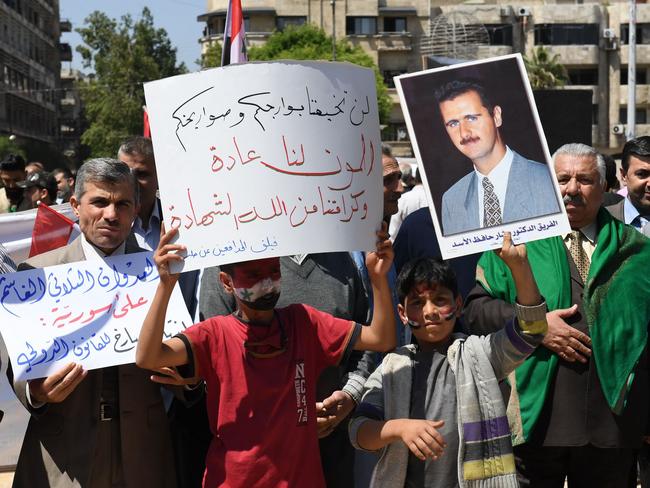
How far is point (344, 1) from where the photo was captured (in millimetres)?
72625

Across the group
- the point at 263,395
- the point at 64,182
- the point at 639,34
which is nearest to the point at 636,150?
the point at 263,395

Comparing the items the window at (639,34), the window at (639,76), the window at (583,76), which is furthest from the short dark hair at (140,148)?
the window at (639,34)

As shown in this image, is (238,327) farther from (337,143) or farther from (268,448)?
(337,143)

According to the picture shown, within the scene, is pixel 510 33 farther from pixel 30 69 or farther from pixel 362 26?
pixel 30 69

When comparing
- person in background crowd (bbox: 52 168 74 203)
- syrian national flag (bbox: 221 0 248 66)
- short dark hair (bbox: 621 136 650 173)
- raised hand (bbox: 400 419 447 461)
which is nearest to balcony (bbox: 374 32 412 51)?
person in background crowd (bbox: 52 168 74 203)

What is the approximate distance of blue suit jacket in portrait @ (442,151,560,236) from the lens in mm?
4160

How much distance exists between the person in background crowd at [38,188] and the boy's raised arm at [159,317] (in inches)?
209

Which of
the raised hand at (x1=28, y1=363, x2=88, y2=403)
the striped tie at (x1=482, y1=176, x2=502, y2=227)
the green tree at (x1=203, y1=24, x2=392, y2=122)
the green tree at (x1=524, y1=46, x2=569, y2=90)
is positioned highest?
the green tree at (x1=203, y1=24, x2=392, y2=122)

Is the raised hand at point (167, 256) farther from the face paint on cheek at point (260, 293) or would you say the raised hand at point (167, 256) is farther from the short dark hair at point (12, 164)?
the short dark hair at point (12, 164)

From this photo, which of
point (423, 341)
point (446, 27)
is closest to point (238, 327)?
point (423, 341)

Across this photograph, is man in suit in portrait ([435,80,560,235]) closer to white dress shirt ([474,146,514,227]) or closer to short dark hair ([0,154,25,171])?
white dress shirt ([474,146,514,227])

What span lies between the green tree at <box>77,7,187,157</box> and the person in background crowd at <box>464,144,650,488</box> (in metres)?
60.2

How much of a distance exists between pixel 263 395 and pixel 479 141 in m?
1.24

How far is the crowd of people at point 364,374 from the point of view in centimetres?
400
